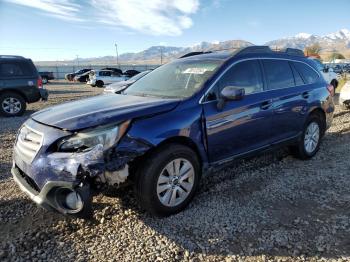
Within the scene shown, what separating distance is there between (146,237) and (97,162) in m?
0.92

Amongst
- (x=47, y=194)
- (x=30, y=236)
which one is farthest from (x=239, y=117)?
(x=30, y=236)

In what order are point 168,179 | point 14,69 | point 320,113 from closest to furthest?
1. point 168,179
2. point 320,113
3. point 14,69

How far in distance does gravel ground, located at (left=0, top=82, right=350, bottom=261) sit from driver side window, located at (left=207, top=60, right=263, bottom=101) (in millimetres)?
1281

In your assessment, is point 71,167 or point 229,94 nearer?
point 71,167

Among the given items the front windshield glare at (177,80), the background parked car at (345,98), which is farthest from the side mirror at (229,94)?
the background parked car at (345,98)

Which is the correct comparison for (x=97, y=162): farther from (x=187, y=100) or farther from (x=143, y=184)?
(x=187, y=100)

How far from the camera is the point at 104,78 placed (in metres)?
28.8

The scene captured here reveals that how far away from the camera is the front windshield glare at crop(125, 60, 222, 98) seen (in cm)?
427

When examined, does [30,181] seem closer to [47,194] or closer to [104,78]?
[47,194]

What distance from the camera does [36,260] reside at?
3.11 m

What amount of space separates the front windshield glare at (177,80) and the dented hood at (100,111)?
305 mm

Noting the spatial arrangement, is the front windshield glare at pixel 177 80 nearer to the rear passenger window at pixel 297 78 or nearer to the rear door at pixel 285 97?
the rear door at pixel 285 97

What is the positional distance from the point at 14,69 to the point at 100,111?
9.36 meters

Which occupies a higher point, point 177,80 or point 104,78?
point 177,80
